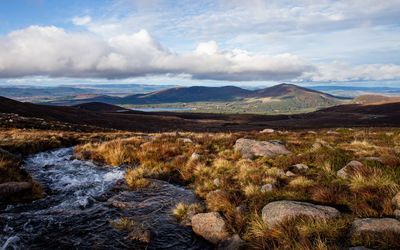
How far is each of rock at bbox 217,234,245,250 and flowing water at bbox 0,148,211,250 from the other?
594 millimetres

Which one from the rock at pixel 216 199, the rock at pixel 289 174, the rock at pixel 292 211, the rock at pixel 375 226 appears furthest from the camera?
the rock at pixel 289 174

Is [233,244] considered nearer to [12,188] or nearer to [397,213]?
[397,213]

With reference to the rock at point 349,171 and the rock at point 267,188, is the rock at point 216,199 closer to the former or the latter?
the rock at point 267,188

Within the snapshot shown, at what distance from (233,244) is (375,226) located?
375 cm

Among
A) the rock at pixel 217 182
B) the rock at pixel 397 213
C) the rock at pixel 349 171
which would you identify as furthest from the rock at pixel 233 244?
the rock at pixel 349 171

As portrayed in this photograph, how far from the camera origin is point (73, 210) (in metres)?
11.7

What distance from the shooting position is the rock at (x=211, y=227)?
9.68 meters

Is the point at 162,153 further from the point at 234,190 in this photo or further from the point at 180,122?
the point at 180,122

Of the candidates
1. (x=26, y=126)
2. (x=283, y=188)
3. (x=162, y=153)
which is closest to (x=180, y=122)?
(x=26, y=126)

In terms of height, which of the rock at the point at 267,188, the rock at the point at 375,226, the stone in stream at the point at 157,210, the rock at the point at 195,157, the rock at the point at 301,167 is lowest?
the stone in stream at the point at 157,210

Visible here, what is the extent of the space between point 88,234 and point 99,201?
9.84ft

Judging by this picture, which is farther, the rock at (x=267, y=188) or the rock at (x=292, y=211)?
the rock at (x=267, y=188)

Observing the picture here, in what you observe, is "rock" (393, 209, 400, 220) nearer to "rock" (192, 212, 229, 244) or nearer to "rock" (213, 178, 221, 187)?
"rock" (192, 212, 229, 244)

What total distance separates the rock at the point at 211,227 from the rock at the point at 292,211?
1.34 m
